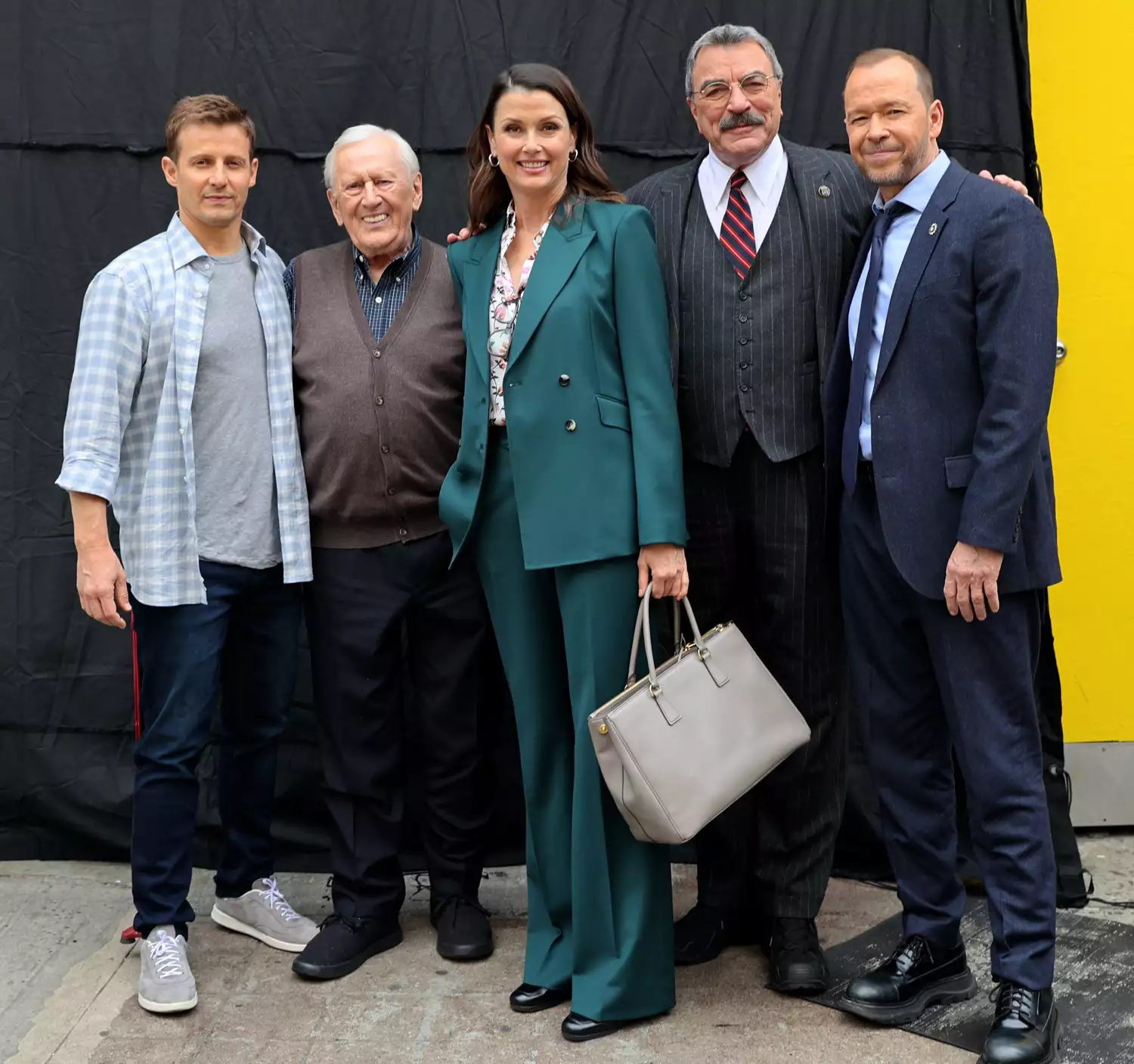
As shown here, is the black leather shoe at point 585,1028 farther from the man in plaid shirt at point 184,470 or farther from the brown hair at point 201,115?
the brown hair at point 201,115

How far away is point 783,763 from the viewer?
3180 millimetres

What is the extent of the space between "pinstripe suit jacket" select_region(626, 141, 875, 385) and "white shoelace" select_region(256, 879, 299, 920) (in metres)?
1.58

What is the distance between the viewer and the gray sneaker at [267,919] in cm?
339

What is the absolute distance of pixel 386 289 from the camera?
318cm

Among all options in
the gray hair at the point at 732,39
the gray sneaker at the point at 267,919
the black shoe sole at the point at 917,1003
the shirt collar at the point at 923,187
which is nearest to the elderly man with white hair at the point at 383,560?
the gray sneaker at the point at 267,919

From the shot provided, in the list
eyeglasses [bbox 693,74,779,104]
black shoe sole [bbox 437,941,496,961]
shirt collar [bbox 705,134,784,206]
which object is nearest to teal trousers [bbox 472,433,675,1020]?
black shoe sole [bbox 437,941,496,961]

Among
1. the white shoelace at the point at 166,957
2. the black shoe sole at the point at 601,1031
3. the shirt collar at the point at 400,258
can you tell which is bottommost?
the black shoe sole at the point at 601,1031

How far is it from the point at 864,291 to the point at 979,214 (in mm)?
268

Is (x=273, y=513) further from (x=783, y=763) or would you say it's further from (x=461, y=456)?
(x=783, y=763)

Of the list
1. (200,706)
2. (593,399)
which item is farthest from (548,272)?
(200,706)

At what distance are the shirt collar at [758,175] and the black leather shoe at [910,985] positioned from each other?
5.20ft

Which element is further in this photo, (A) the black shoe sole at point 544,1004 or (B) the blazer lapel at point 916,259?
(A) the black shoe sole at point 544,1004

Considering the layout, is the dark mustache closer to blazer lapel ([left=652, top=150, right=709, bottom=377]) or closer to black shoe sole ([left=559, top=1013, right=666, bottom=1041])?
blazer lapel ([left=652, top=150, right=709, bottom=377])

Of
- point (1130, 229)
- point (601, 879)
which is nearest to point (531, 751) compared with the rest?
point (601, 879)
